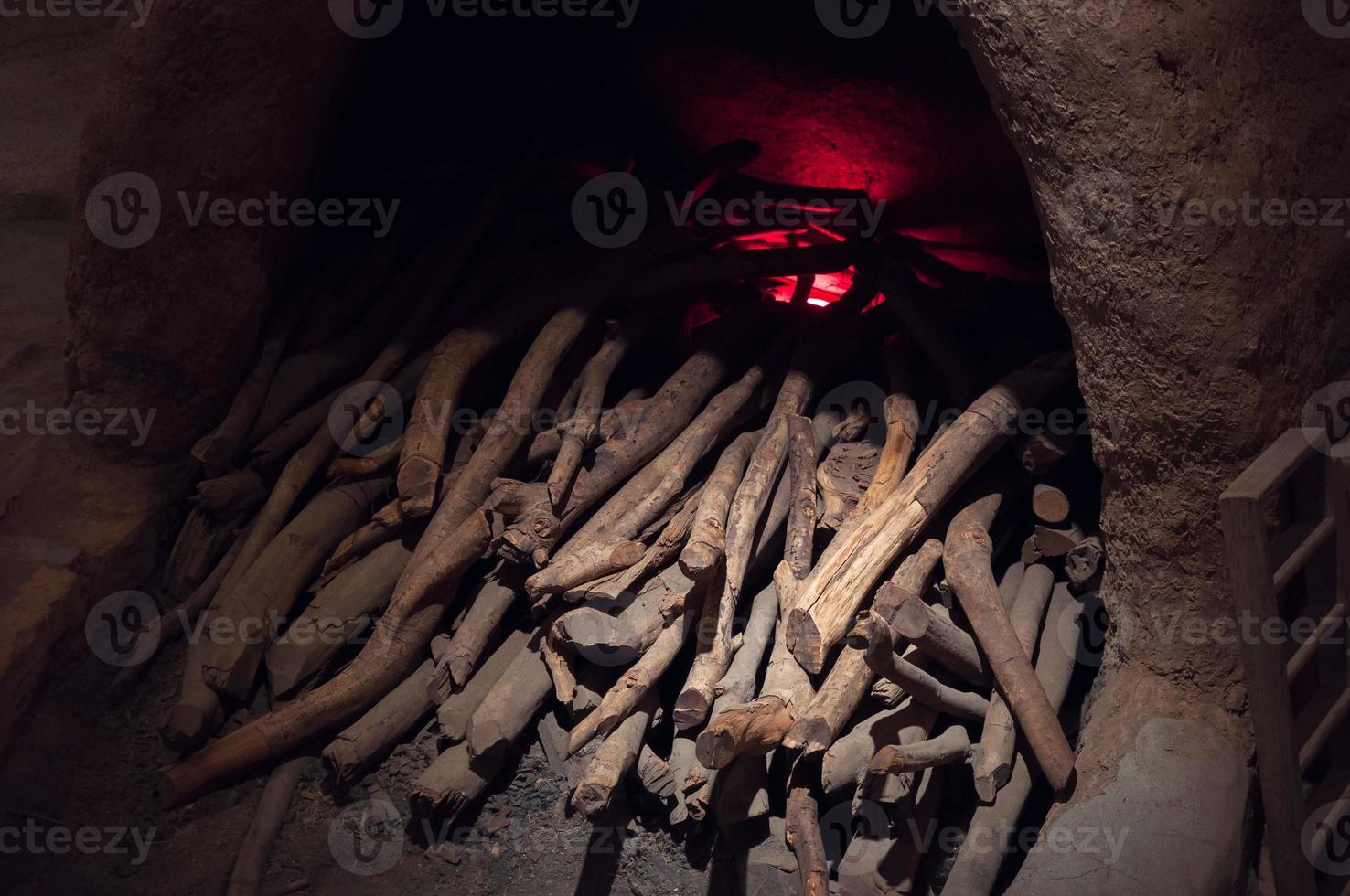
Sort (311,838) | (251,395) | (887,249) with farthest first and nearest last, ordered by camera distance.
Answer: (887,249) < (251,395) < (311,838)

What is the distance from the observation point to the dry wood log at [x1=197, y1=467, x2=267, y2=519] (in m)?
4.21

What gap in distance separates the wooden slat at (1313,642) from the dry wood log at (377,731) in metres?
2.71

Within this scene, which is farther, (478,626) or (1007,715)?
(478,626)

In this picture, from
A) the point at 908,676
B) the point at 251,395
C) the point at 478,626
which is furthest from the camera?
the point at 251,395

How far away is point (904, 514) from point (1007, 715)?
0.72 metres

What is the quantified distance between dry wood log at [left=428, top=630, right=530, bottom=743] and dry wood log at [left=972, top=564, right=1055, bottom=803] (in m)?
1.61

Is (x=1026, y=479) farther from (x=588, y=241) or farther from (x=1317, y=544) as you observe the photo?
(x=588, y=241)

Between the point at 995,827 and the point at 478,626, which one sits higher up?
the point at 478,626

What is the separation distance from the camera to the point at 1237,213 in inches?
113

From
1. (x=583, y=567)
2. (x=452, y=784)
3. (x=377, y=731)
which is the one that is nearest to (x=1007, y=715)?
(x=583, y=567)

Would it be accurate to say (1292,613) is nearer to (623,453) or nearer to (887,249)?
(623,453)

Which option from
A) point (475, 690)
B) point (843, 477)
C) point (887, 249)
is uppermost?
point (887, 249)

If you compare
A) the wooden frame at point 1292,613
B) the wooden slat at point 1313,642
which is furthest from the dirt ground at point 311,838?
the wooden slat at point 1313,642

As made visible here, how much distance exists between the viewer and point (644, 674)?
3.49 meters
